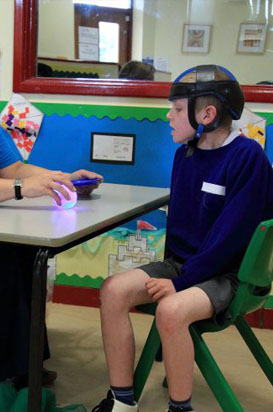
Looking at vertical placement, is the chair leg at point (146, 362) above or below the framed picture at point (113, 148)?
below

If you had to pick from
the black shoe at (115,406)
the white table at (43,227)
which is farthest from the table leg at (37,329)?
the black shoe at (115,406)

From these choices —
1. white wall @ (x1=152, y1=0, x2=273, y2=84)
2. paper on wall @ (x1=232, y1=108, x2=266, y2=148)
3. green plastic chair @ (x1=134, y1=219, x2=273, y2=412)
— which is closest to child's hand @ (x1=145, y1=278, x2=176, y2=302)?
green plastic chair @ (x1=134, y1=219, x2=273, y2=412)

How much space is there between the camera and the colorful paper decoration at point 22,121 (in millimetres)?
2330

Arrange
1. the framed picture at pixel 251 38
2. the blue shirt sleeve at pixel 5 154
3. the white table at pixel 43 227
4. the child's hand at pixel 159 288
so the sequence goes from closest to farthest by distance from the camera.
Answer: the white table at pixel 43 227, the child's hand at pixel 159 288, the blue shirt sleeve at pixel 5 154, the framed picture at pixel 251 38

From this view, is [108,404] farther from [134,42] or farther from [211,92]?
[134,42]

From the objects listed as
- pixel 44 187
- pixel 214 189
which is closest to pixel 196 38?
pixel 214 189

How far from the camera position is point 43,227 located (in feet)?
3.70

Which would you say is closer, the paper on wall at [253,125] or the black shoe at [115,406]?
the black shoe at [115,406]

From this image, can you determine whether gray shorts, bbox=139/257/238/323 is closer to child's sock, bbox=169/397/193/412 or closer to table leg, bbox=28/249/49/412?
child's sock, bbox=169/397/193/412

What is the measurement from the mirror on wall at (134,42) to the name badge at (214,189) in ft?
2.84

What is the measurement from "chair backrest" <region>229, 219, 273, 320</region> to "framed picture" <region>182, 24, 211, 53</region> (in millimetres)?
1800

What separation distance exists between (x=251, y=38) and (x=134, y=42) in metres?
0.79

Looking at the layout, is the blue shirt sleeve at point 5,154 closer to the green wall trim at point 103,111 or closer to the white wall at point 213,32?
the green wall trim at point 103,111

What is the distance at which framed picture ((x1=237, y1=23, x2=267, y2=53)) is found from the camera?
247cm
